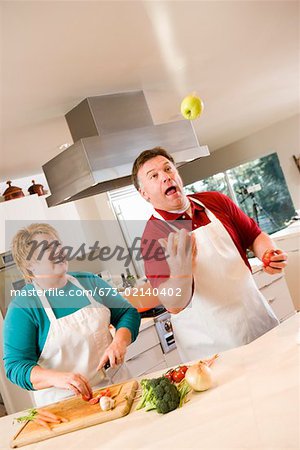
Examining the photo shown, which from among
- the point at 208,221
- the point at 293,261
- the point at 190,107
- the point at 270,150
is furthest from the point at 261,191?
the point at 208,221

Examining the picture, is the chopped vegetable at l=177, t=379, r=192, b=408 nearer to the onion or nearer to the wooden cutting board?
the onion

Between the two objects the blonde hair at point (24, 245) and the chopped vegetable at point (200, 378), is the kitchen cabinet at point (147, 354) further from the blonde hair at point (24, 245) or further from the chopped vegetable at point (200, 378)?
the chopped vegetable at point (200, 378)

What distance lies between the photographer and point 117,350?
49.1 inches

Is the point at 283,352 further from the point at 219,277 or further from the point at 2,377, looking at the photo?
the point at 2,377

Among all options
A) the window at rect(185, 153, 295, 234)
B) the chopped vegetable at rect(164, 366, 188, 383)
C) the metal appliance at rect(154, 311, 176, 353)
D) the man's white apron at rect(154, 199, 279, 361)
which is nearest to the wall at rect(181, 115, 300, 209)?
the window at rect(185, 153, 295, 234)

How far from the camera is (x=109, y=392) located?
1.13 meters

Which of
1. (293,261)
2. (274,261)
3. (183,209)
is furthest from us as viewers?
(293,261)

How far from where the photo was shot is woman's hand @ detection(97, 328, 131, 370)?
1231 millimetres

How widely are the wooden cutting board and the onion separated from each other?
0.17 meters

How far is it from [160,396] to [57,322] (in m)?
0.50

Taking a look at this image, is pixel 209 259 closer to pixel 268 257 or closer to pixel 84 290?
pixel 268 257

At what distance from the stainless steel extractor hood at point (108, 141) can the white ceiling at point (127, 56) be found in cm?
7

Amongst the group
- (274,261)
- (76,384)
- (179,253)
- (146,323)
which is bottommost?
(146,323)

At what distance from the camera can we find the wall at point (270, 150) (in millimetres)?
3796
